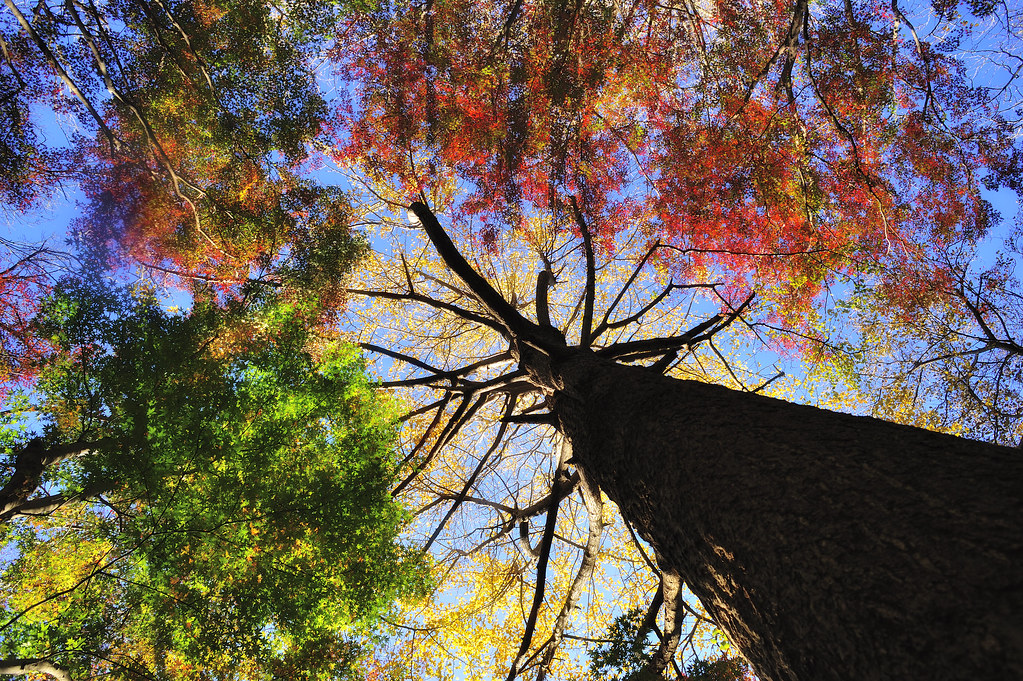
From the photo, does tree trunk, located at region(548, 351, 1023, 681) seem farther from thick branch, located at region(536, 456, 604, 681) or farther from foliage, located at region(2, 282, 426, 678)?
foliage, located at region(2, 282, 426, 678)

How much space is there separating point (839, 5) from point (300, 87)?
348 inches

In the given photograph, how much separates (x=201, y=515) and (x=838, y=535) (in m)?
4.26

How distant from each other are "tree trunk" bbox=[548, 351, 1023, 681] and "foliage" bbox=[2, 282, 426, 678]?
272 cm

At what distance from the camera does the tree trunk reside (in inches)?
38.7

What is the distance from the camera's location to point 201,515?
369 centimetres

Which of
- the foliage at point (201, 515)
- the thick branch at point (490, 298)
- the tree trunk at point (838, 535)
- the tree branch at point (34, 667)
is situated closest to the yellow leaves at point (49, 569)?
the foliage at point (201, 515)

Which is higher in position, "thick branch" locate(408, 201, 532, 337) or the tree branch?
"thick branch" locate(408, 201, 532, 337)

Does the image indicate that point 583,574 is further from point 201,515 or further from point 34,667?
point 34,667

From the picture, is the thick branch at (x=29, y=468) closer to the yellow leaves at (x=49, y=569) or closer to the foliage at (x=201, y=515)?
the foliage at (x=201, y=515)

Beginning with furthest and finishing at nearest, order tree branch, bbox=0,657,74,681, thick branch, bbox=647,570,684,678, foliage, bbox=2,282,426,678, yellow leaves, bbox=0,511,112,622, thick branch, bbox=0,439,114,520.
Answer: thick branch, bbox=0,439,114,520 < yellow leaves, bbox=0,511,112,622 < thick branch, bbox=647,570,684,678 < foliage, bbox=2,282,426,678 < tree branch, bbox=0,657,74,681

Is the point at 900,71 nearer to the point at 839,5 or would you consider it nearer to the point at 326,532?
the point at 839,5

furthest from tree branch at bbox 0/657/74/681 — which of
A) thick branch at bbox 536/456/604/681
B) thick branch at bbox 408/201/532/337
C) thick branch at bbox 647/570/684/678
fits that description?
thick branch at bbox 647/570/684/678

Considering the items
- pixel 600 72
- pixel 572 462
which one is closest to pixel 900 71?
pixel 600 72

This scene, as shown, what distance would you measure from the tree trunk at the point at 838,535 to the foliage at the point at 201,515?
107 inches
